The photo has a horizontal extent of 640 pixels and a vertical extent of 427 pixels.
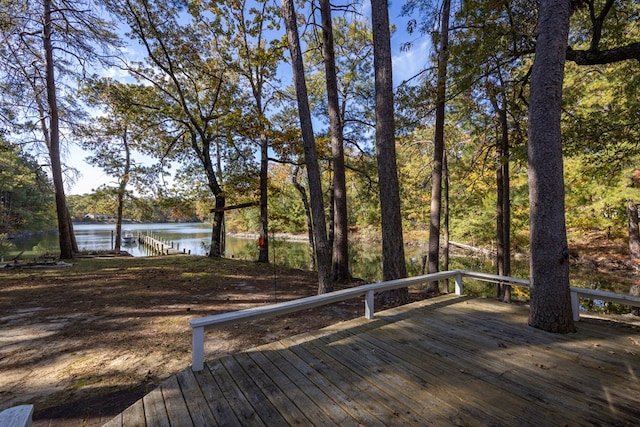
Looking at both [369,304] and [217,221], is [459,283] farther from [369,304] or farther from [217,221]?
[217,221]

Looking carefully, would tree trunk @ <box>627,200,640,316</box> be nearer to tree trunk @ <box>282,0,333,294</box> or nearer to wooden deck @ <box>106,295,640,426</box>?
wooden deck @ <box>106,295,640,426</box>

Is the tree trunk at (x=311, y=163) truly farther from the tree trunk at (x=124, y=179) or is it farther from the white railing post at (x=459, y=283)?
the tree trunk at (x=124, y=179)

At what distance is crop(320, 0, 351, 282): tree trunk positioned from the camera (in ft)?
21.1

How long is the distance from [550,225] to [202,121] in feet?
40.9

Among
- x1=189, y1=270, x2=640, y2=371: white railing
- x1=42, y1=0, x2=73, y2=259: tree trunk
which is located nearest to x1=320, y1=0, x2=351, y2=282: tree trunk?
x1=189, y1=270, x2=640, y2=371: white railing

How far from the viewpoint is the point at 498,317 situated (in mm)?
3764

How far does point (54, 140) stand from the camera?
1025cm

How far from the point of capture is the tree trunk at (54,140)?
991cm

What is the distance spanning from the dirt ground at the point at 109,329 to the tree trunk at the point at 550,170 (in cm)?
276

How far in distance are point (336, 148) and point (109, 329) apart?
576 centimetres

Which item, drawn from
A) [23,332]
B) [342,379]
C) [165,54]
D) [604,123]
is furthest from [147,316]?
[165,54]

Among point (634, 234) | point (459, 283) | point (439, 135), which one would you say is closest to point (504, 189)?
point (439, 135)

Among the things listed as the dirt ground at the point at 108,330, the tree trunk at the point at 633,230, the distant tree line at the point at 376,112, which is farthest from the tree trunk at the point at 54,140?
the tree trunk at the point at 633,230

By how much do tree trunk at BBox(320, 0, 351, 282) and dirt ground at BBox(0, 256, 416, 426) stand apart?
866 millimetres
